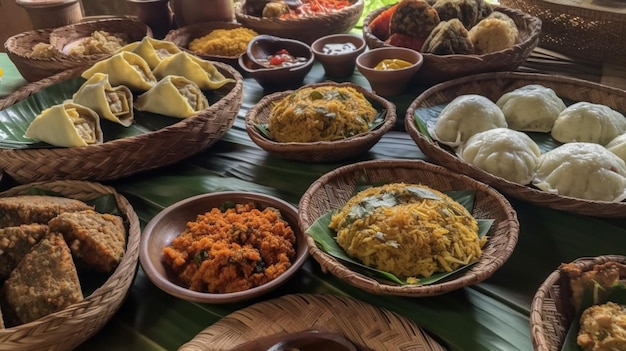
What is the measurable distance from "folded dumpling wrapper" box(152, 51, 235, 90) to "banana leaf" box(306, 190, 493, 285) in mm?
1059

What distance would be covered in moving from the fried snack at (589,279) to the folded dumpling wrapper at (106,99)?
171 centimetres

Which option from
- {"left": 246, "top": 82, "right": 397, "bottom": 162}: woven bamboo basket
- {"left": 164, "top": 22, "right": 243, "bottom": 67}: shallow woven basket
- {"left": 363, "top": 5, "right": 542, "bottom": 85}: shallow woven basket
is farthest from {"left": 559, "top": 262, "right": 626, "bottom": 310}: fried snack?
{"left": 164, "top": 22, "right": 243, "bottom": 67}: shallow woven basket

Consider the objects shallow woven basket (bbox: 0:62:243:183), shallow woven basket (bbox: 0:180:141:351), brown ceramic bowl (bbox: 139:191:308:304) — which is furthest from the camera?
shallow woven basket (bbox: 0:62:243:183)

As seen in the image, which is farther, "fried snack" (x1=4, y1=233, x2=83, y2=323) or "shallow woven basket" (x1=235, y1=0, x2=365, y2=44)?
"shallow woven basket" (x1=235, y1=0, x2=365, y2=44)

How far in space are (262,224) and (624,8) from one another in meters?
2.29

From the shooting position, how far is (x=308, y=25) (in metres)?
3.02

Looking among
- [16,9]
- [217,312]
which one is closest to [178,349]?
[217,312]

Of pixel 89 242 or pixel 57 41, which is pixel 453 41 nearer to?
pixel 89 242

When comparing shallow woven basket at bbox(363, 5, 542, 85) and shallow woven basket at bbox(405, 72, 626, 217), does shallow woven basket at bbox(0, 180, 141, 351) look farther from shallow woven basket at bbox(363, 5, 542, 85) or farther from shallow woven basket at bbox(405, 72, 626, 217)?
shallow woven basket at bbox(363, 5, 542, 85)

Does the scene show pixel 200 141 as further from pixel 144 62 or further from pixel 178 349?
pixel 178 349

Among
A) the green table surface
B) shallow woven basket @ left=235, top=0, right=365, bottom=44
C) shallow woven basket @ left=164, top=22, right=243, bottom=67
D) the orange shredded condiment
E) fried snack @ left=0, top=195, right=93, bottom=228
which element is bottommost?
the green table surface

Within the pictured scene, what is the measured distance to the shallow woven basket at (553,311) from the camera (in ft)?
3.55

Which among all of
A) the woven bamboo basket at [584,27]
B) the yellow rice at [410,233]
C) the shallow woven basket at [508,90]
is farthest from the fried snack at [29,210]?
the woven bamboo basket at [584,27]

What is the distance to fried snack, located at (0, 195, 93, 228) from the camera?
1.45 metres
